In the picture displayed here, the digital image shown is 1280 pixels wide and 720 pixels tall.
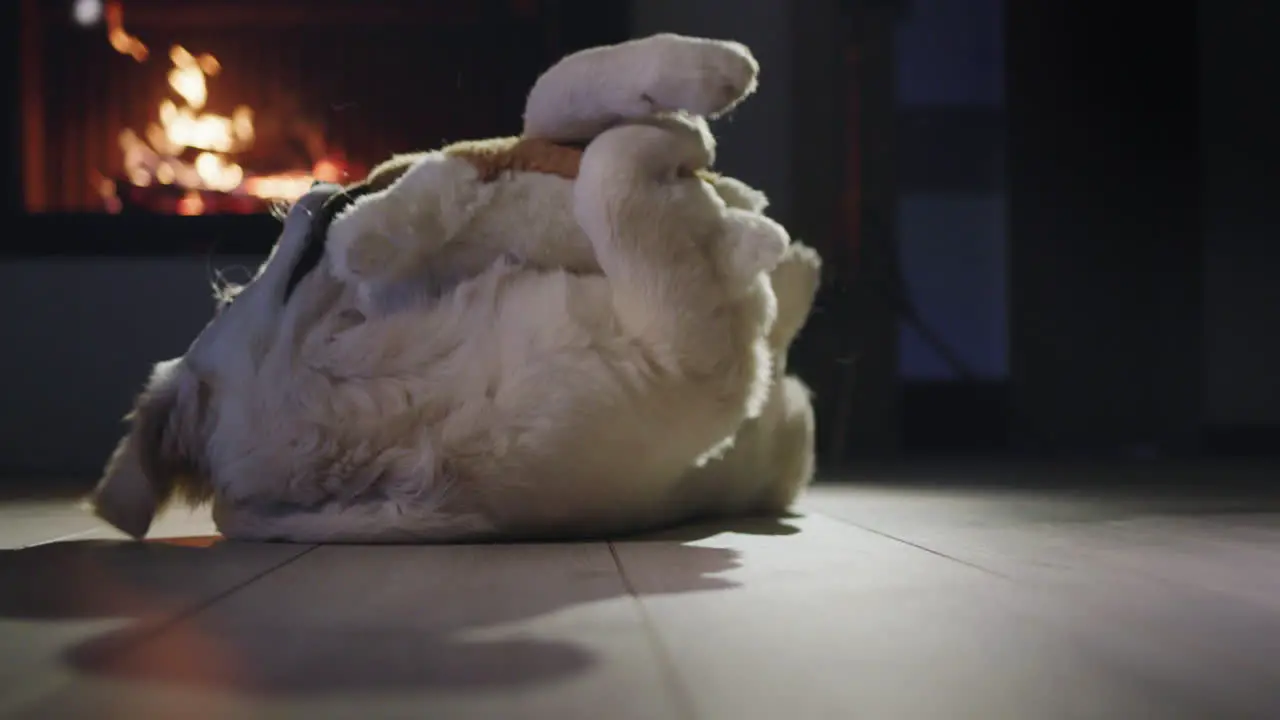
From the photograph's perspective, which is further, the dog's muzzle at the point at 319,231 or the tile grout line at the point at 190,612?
→ the dog's muzzle at the point at 319,231

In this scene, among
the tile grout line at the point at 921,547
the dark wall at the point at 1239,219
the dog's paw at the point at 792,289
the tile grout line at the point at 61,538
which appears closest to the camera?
the tile grout line at the point at 921,547

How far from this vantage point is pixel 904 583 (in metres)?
0.74

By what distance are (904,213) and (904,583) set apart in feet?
6.24

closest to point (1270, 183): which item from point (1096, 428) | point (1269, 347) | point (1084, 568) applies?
point (1269, 347)

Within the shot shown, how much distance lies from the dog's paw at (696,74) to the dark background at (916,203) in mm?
1291

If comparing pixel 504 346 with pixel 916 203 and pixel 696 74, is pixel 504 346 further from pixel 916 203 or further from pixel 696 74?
pixel 916 203

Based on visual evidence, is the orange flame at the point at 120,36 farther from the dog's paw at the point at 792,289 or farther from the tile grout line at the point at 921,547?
the tile grout line at the point at 921,547

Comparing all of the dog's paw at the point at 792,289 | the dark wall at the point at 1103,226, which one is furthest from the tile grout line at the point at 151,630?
the dark wall at the point at 1103,226

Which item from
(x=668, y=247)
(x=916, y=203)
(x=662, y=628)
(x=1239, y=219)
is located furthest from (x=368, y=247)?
(x=1239, y=219)

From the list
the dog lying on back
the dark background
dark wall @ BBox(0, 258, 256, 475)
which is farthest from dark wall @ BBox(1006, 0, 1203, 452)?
dark wall @ BBox(0, 258, 256, 475)

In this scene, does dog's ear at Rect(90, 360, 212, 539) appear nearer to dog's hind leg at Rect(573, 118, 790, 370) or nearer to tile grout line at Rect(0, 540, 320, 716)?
tile grout line at Rect(0, 540, 320, 716)

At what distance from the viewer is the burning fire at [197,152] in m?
2.24

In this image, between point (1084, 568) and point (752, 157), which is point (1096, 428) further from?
point (1084, 568)

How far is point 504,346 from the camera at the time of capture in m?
0.94
